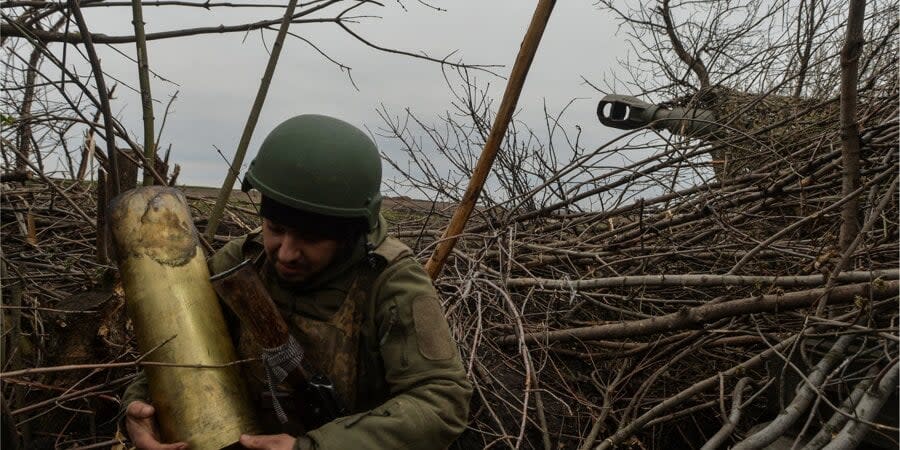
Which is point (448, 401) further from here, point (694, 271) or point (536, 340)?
point (694, 271)

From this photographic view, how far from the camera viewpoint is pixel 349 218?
73.6 inches

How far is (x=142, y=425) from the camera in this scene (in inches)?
70.6

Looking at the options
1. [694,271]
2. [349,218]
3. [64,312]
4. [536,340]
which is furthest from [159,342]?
[694,271]

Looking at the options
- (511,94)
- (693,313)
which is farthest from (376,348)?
(693,313)

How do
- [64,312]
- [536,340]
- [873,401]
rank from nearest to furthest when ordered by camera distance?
1. [873,401]
2. [64,312]
3. [536,340]

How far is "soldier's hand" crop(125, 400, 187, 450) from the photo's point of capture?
176cm

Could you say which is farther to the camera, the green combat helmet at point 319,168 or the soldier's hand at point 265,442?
the green combat helmet at point 319,168

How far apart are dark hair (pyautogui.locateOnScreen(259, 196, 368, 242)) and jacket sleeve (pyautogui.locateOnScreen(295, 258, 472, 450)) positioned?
18cm

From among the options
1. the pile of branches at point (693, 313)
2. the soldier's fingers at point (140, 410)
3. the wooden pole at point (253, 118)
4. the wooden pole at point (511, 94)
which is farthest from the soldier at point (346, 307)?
the wooden pole at point (253, 118)

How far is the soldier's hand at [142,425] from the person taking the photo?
1.76m

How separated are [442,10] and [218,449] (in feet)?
9.66

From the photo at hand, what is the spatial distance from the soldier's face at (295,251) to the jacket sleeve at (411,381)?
6.9 inches

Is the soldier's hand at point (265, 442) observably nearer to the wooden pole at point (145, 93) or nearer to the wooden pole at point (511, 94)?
the wooden pole at point (511, 94)

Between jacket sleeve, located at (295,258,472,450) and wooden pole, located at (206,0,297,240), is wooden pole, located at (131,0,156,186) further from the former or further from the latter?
jacket sleeve, located at (295,258,472,450)
